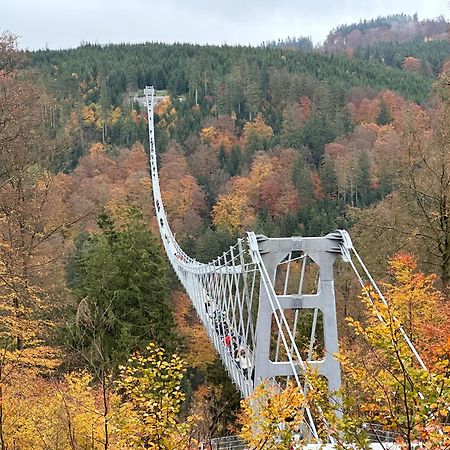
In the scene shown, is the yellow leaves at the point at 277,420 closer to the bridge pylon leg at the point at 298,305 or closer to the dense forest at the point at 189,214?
the dense forest at the point at 189,214

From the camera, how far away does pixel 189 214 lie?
2440 inches

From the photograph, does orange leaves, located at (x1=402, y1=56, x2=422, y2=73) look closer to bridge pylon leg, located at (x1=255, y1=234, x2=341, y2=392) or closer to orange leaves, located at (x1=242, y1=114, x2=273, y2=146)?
orange leaves, located at (x1=242, y1=114, x2=273, y2=146)

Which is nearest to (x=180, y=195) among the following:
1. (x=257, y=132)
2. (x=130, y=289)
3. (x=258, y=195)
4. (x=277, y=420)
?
(x=258, y=195)

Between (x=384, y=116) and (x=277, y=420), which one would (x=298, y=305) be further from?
(x=384, y=116)

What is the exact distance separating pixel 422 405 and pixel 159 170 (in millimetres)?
69648

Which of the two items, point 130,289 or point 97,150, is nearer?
point 130,289

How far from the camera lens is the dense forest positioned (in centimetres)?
645

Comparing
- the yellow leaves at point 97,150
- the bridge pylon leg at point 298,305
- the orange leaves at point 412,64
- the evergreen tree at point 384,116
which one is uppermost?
the orange leaves at point 412,64

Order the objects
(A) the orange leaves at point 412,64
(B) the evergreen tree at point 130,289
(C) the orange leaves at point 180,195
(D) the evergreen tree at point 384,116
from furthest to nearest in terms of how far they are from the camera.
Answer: (A) the orange leaves at point 412,64
(D) the evergreen tree at point 384,116
(C) the orange leaves at point 180,195
(B) the evergreen tree at point 130,289

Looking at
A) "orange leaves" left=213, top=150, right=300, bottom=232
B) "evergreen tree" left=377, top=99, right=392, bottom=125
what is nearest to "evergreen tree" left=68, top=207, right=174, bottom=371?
"orange leaves" left=213, top=150, right=300, bottom=232

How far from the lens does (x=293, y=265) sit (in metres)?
45.5

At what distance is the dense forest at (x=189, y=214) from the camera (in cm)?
645

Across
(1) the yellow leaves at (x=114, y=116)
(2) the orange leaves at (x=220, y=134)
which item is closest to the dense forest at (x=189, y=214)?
(2) the orange leaves at (x=220, y=134)

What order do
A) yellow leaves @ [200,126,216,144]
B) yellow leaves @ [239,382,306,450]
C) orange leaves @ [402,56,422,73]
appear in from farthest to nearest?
orange leaves @ [402,56,422,73] → yellow leaves @ [200,126,216,144] → yellow leaves @ [239,382,306,450]
